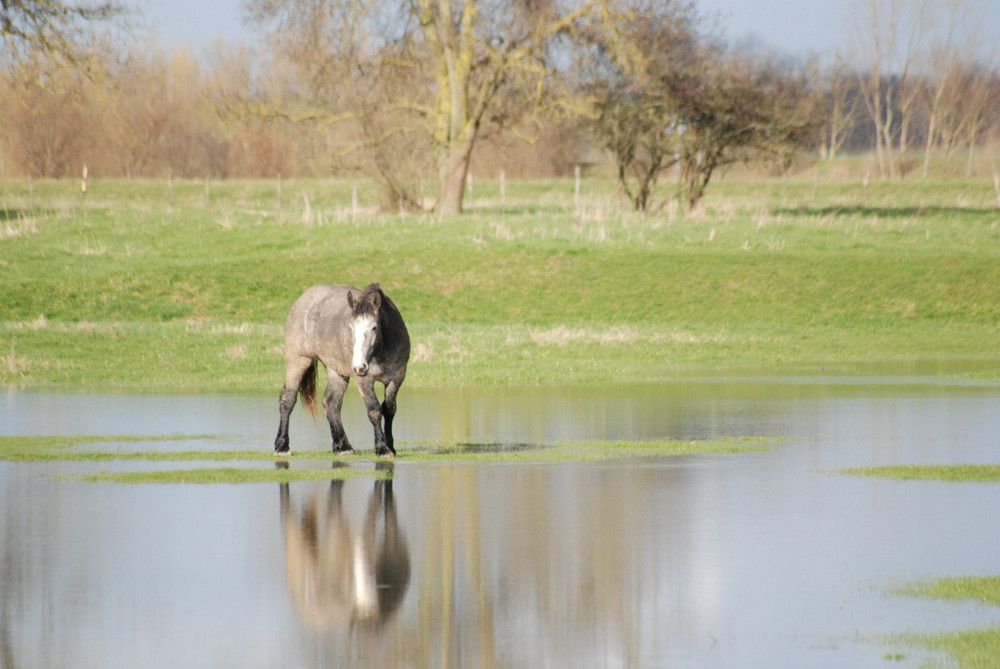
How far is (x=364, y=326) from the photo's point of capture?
1354 centimetres

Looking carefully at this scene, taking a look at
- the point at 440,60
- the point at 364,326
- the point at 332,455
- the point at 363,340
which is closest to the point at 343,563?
the point at 363,340

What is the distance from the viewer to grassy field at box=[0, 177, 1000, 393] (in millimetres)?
24312

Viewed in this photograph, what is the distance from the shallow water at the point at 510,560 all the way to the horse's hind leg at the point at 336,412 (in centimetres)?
58

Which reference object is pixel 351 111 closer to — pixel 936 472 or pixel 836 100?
pixel 936 472

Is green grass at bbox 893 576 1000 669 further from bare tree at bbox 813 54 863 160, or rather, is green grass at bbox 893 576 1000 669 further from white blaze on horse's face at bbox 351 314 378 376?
bare tree at bbox 813 54 863 160

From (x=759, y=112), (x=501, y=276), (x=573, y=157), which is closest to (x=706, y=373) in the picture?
(x=501, y=276)

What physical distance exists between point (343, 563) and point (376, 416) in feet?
15.7

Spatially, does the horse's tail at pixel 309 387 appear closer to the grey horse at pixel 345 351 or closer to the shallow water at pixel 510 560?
the grey horse at pixel 345 351

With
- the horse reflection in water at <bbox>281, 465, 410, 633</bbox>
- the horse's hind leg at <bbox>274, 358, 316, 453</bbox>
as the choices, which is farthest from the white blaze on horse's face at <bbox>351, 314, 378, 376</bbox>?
the horse reflection in water at <bbox>281, 465, 410, 633</bbox>

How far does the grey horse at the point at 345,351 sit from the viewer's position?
537 inches

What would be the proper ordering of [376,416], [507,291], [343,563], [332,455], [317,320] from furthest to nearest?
1. [507,291]
2. [317,320]
3. [332,455]
4. [376,416]
5. [343,563]

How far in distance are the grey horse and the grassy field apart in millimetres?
6489

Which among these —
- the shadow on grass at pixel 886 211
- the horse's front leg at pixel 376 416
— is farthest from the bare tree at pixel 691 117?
the horse's front leg at pixel 376 416

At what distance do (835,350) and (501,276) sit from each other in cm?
983
